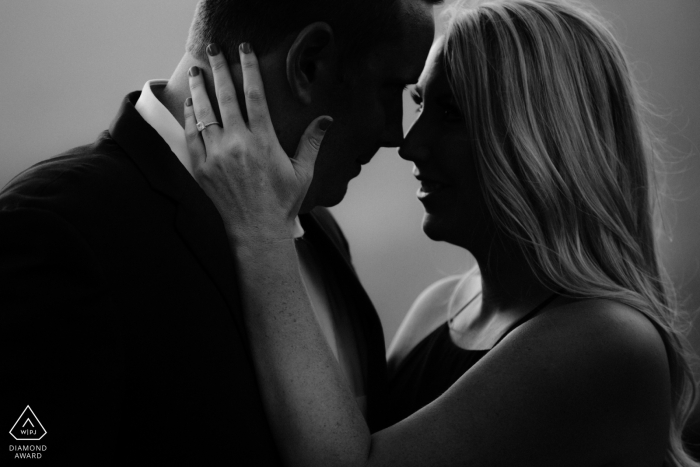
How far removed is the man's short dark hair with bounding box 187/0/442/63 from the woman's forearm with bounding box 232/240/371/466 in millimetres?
316

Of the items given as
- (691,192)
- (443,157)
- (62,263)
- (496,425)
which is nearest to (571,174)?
(443,157)

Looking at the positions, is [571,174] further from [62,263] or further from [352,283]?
[62,263]

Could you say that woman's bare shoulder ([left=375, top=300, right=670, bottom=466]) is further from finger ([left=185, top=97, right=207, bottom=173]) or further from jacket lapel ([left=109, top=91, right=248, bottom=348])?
finger ([left=185, top=97, right=207, bottom=173])

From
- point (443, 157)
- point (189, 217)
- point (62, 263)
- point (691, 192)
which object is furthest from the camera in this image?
point (691, 192)

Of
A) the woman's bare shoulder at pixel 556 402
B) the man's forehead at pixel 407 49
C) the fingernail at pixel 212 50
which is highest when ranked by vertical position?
the fingernail at pixel 212 50

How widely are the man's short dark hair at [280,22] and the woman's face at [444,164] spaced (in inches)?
10.0

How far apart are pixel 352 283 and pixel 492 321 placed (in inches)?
11.5

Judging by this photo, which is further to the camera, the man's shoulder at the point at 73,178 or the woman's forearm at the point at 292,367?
the woman's forearm at the point at 292,367

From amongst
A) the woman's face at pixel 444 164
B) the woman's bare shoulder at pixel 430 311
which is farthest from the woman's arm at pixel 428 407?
the woman's bare shoulder at pixel 430 311

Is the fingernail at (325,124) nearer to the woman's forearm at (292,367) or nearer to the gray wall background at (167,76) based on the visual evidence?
the woman's forearm at (292,367)

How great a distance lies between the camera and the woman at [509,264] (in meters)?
1.04

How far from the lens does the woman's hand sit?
104 centimetres

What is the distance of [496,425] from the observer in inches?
42.6

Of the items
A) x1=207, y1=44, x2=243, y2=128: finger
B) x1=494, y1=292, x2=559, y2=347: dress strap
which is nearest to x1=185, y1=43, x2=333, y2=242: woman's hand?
x1=207, y1=44, x2=243, y2=128: finger
